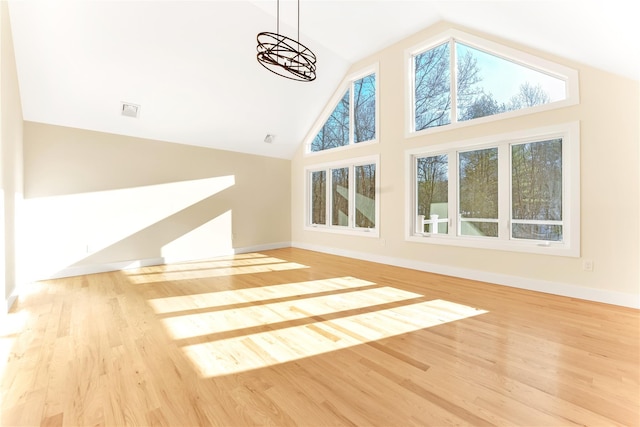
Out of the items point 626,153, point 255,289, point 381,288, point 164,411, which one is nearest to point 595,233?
point 626,153

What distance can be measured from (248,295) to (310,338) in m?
1.41

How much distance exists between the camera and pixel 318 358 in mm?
1995

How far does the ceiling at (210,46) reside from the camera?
2.78 meters

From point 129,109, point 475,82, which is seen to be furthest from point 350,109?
point 129,109

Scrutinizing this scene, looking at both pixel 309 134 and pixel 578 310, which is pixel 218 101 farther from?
pixel 578 310

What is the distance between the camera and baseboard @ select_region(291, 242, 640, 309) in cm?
303

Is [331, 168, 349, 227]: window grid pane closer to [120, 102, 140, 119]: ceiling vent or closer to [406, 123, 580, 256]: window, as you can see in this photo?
[406, 123, 580, 256]: window

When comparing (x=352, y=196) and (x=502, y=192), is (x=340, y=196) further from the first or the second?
(x=502, y=192)

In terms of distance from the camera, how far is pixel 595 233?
3.19 meters

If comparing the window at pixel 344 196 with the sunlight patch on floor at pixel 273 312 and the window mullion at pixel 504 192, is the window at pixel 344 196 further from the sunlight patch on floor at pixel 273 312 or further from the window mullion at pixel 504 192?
the sunlight patch on floor at pixel 273 312

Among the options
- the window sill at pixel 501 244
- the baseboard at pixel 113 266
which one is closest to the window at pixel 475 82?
the window sill at pixel 501 244

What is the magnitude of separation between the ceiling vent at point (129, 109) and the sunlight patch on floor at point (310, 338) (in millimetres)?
4273

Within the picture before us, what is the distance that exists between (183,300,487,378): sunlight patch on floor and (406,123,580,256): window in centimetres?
165

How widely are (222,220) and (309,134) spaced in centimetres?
302
